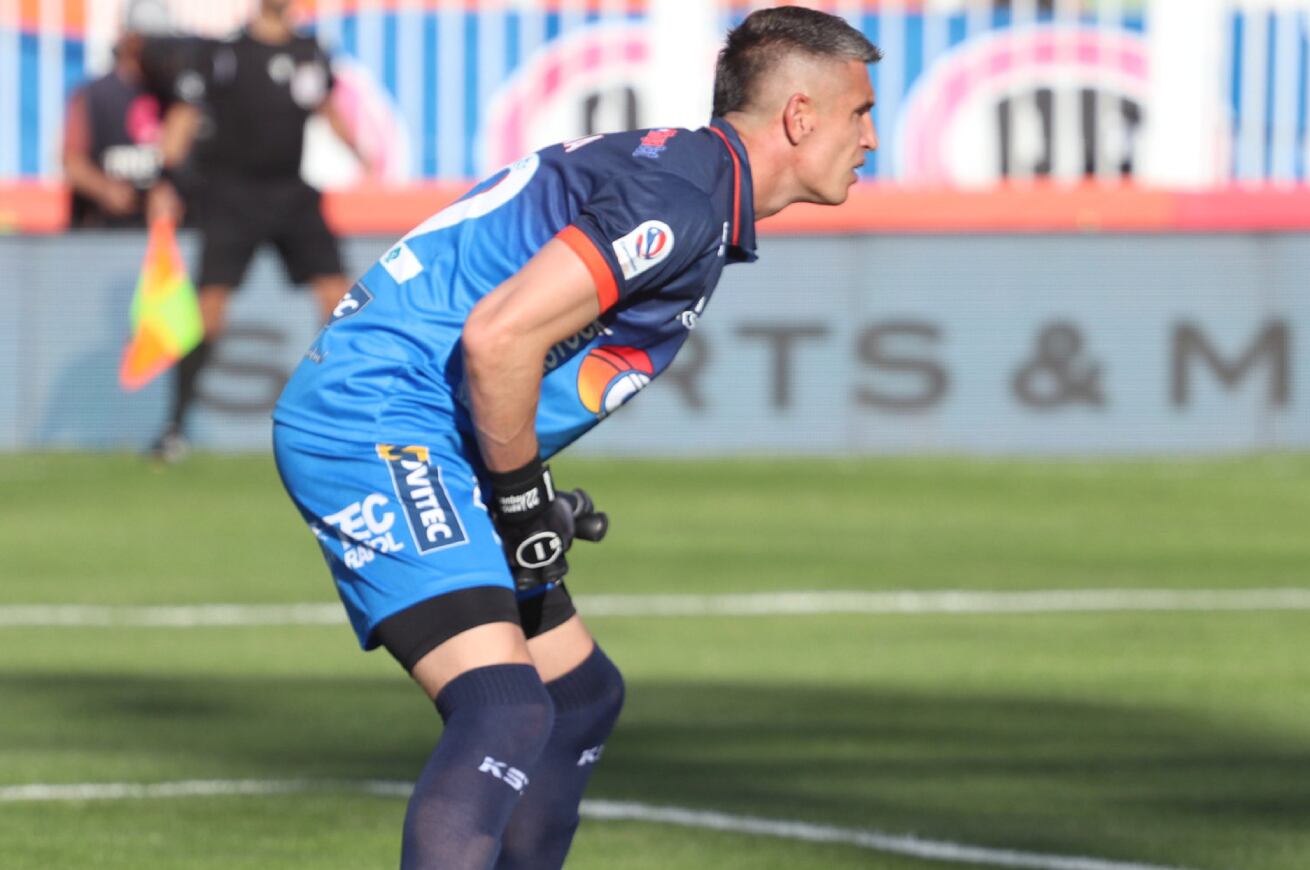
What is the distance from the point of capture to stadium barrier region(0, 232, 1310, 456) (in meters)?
15.8

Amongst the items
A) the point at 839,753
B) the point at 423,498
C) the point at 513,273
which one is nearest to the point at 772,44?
the point at 513,273

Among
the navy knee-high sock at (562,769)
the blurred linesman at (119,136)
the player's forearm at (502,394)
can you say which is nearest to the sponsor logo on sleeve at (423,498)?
the player's forearm at (502,394)

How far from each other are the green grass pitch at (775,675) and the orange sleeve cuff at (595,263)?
2124mm

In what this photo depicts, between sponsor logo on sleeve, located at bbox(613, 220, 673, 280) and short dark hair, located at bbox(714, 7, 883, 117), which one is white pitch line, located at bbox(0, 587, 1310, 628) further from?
sponsor logo on sleeve, located at bbox(613, 220, 673, 280)

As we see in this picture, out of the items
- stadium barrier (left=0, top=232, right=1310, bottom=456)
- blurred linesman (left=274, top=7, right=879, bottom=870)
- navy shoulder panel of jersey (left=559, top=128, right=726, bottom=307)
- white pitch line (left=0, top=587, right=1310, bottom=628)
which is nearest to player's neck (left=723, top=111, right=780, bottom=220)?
blurred linesman (left=274, top=7, right=879, bottom=870)

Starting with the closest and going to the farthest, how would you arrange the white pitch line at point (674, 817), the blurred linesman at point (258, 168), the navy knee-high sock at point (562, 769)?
the navy knee-high sock at point (562, 769)
the white pitch line at point (674, 817)
the blurred linesman at point (258, 168)

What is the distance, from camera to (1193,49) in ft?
60.8

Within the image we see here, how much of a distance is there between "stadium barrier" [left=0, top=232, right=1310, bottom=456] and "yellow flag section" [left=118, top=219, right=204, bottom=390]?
184mm

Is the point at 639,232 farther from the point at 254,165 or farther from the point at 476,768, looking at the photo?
the point at 254,165

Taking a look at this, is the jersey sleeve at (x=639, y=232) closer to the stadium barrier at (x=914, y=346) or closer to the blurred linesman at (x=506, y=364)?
the blurred linesman at (x=506, y=364)

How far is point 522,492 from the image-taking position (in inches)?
188

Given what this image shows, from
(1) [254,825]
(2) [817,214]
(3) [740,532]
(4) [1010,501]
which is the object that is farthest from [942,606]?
(2) [817,214]

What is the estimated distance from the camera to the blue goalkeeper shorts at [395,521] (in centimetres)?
475

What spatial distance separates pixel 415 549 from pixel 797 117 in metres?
1.02
